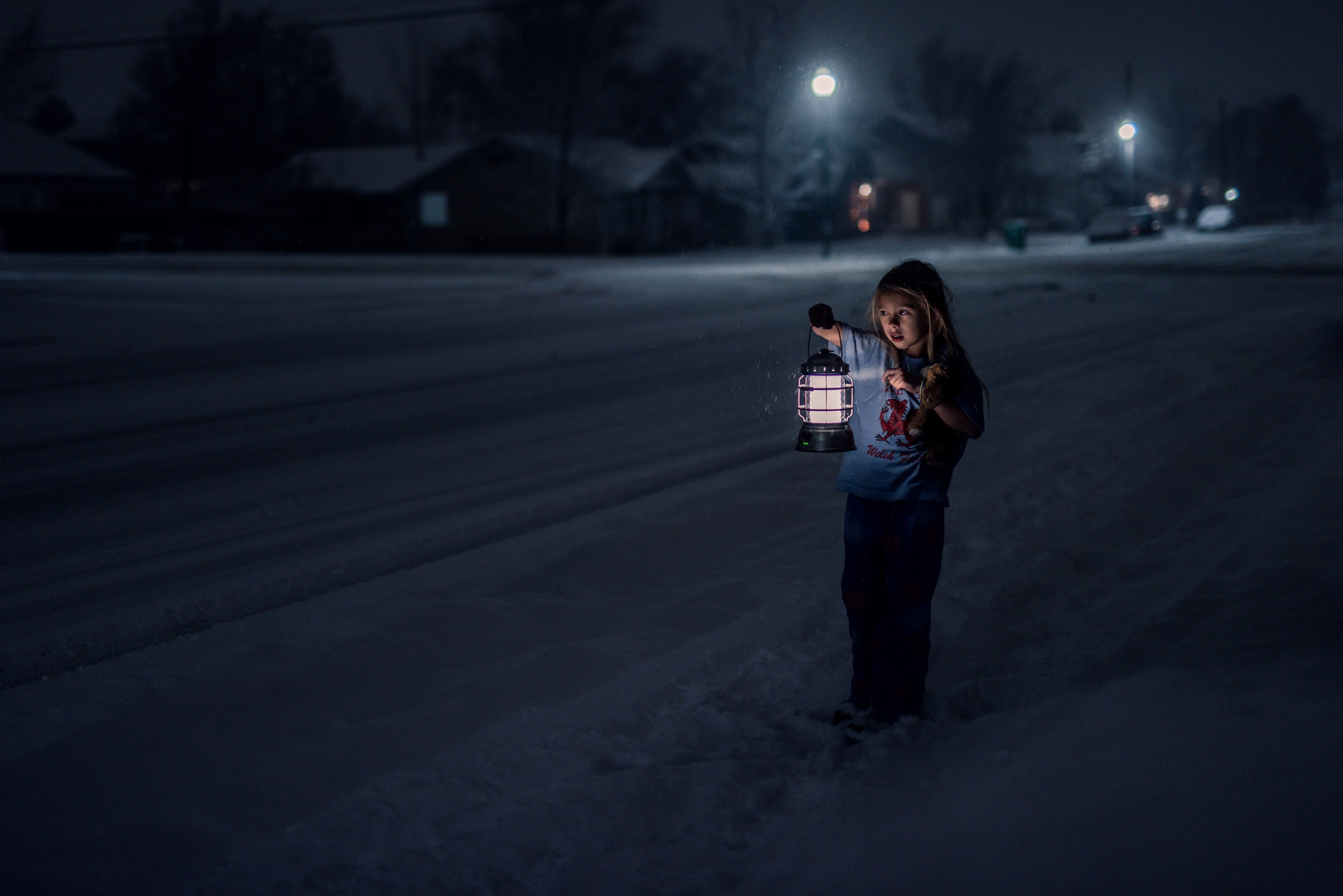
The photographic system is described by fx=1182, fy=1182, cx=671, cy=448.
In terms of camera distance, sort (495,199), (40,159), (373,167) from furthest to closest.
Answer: (373,167)
(495,199)
(40,159)

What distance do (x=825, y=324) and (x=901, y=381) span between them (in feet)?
0.96

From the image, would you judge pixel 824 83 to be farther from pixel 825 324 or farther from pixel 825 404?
pixel 825 404

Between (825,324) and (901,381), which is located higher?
(825,324)

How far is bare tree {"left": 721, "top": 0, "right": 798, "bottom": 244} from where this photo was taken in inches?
1763

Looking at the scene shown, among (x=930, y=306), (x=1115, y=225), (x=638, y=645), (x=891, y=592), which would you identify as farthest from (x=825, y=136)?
(x=891, y=592)

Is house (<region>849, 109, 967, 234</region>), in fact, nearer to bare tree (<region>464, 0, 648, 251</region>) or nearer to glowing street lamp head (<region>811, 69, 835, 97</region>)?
bare tree (<region>464, 0, 648, 251</region>)

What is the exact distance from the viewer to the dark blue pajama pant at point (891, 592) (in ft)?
12.0

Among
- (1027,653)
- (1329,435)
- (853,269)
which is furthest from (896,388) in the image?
(853,269)

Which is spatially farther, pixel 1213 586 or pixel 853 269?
pixel 853 269

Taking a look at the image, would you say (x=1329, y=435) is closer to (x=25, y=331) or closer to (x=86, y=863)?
(x=86, y=863)

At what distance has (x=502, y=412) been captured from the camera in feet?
34.0

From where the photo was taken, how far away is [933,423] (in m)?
3.56

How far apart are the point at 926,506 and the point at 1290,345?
35.9 feet

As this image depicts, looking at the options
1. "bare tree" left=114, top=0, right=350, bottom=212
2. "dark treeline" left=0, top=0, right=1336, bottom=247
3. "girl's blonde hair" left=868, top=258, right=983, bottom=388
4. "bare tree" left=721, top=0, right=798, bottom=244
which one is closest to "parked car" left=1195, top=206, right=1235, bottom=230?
"dark treeline" left=0, top=0, right=1336, bottom=247
